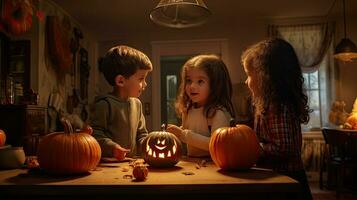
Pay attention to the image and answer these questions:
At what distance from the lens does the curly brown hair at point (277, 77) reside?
1346 millimetres

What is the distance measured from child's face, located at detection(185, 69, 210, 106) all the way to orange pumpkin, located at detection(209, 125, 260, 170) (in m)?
0.36

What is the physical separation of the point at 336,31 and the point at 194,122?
4.33 meters

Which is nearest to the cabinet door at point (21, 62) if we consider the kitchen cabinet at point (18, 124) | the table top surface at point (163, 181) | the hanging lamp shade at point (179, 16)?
the kitchen cabinet at point (18, 124)

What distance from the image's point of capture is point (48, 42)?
151 inches

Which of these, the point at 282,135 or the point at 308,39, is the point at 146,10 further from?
the point at 282,135

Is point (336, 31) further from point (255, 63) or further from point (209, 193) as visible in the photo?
point (209, 193)

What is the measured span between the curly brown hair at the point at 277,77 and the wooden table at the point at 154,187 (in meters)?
0.44

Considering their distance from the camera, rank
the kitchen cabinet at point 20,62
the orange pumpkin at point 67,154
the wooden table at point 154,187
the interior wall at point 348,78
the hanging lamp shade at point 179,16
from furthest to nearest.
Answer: the interior wall at point 348,78
the kitchen cabinet at point 20,62
the hanging lamp shade at point 179,16
the orange pumpkin at point 67,154
the wooden table at point 154,187

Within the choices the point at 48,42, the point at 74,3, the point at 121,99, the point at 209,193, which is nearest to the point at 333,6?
the point at 74,3

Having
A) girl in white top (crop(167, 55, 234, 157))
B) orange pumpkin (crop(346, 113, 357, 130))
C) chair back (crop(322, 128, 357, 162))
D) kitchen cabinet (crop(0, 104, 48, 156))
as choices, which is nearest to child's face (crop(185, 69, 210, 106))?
girl in white top (crop(167, 55, 234, 157))

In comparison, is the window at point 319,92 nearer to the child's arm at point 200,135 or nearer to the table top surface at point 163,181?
the child's arm at point 200,135

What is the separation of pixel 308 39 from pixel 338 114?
1.22 metres

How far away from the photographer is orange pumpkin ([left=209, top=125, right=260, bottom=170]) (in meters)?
1.09

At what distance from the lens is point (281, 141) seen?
1247mm
